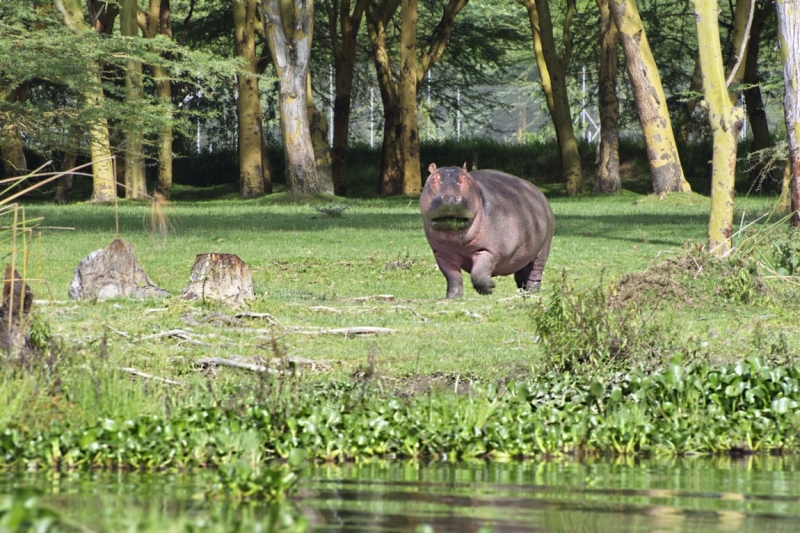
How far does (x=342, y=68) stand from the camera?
30984 mm

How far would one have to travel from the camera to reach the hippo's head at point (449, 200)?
998 centimetres

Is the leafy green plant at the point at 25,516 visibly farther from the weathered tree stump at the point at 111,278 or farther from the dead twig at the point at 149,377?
the weathered tree stump at the point at 111,278

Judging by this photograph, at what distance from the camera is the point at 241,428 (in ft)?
19.1

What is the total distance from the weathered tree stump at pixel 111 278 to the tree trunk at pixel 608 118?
19629 millimetres

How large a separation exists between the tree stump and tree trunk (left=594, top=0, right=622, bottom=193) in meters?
19.8

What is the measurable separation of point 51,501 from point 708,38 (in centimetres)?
924

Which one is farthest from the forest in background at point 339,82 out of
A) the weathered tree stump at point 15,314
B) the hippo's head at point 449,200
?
the weathered tree stump at point 15,314

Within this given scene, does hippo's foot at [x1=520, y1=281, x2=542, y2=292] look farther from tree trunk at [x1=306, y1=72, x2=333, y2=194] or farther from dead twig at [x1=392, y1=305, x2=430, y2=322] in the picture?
tree trunk at [x1=306, y1=72, x2=333, y2=194]

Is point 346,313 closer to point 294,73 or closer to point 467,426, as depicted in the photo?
point 467,426

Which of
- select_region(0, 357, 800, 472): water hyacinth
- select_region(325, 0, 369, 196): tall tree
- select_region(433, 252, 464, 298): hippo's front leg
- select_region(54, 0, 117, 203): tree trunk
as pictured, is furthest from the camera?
select_region(325, 0, 369, 196): tall tree

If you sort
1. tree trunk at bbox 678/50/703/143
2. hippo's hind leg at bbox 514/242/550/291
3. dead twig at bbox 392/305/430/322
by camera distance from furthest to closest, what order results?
tree trunk at bbox 678/50/703/143 → hippo's hind leg at bbox 514/242/550/291 → dead twig at bbox 392/305/430/322

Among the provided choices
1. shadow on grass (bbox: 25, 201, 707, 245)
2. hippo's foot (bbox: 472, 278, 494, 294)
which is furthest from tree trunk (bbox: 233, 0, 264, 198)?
hippo's foot (bbox: 472, 278, 494, 294)

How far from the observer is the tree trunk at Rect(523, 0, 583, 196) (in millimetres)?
28812

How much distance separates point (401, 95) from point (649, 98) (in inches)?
335
